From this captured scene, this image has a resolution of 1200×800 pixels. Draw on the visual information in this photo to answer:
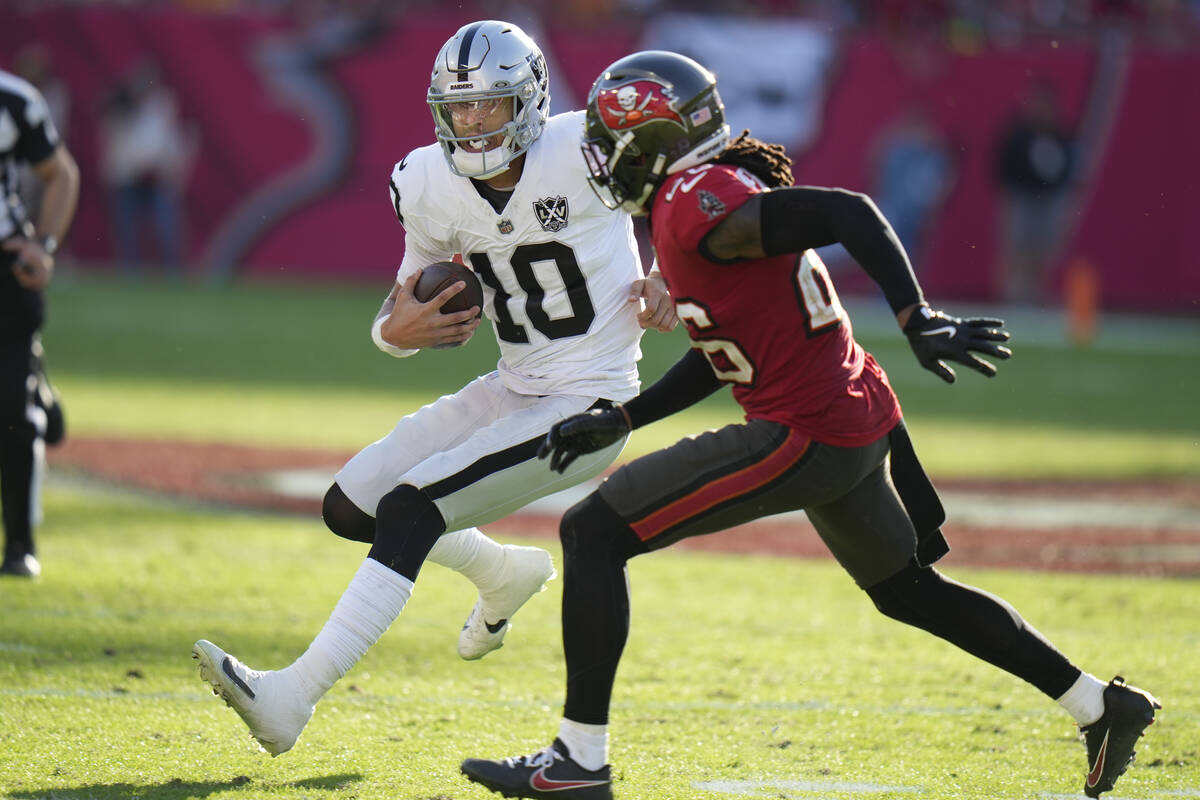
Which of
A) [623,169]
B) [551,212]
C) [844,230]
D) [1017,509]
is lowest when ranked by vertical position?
[1017,509]

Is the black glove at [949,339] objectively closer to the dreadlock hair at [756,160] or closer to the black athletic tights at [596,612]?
the dreadlock hair at [756,160]

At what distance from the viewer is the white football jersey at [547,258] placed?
439cm

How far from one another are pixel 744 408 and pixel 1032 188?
14.6m

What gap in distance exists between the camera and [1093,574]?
6.70 meters

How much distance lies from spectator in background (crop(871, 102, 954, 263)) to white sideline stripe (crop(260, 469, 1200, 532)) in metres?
9.61

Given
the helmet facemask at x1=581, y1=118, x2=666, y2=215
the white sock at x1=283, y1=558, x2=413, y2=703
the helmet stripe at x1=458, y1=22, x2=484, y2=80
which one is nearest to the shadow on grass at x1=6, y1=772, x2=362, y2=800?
the white sock at x1=283, y1=558, x2=413, y2=703

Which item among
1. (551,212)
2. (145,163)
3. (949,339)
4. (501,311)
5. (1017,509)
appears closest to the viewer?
(949,339)

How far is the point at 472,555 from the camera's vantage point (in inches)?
177

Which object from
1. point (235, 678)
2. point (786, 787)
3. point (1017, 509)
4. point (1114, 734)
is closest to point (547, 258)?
point (235, 678)

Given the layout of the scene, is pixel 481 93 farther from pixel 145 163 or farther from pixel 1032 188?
pixel 145 163

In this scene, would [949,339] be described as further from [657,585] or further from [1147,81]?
[1147,81]

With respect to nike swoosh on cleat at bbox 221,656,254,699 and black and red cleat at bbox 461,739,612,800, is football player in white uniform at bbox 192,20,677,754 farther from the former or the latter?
black and red cleat at bbox 461,739,612,800

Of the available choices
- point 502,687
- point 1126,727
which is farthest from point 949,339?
point 502,687

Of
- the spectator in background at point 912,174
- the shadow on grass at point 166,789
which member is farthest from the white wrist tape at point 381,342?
the spectator in background at point 912,174
